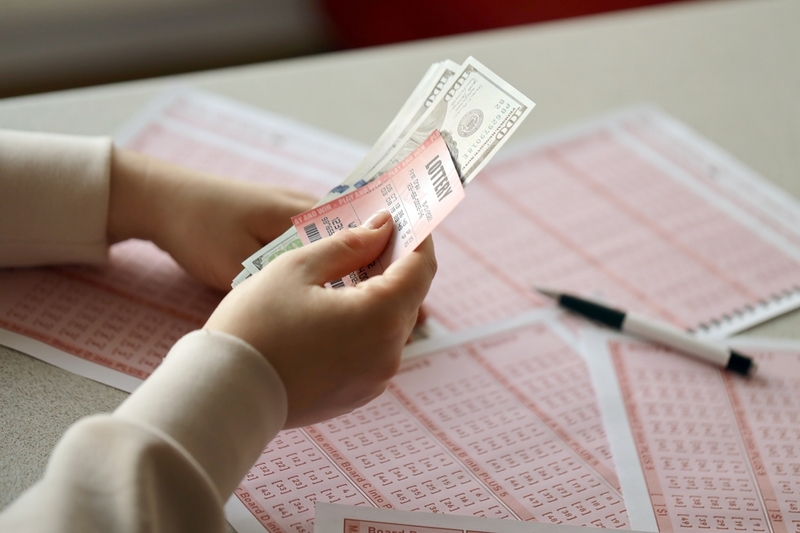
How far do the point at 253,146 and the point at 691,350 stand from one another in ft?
1.92

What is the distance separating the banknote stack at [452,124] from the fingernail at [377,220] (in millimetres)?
52

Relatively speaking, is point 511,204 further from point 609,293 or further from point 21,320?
point 21,320

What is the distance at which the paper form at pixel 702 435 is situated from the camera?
0.61 metres

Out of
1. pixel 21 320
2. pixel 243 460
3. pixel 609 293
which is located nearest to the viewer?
pixel 243 460

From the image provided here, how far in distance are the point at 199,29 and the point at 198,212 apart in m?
1.65

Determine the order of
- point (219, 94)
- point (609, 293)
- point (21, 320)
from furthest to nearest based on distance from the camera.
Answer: point (219, 94)
point (609, 293)
point (21, 320)

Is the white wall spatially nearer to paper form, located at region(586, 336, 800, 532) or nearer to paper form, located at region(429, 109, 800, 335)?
paper form, located at region(429, 109, 800, 335)

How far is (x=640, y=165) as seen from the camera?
1.01m

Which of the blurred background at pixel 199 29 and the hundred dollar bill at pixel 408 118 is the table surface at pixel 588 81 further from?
the blurred background at pixel 199 29

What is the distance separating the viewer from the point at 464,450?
0.63m

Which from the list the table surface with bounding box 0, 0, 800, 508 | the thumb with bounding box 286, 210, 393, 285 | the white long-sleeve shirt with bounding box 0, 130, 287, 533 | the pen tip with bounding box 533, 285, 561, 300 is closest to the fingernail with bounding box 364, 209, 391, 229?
the thumb with bounding box 286, 210, 393, 285

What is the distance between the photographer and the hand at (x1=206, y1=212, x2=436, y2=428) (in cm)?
50

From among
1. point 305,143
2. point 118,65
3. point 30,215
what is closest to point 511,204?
point 305,143

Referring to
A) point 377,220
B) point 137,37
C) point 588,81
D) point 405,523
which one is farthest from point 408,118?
point 137,37
